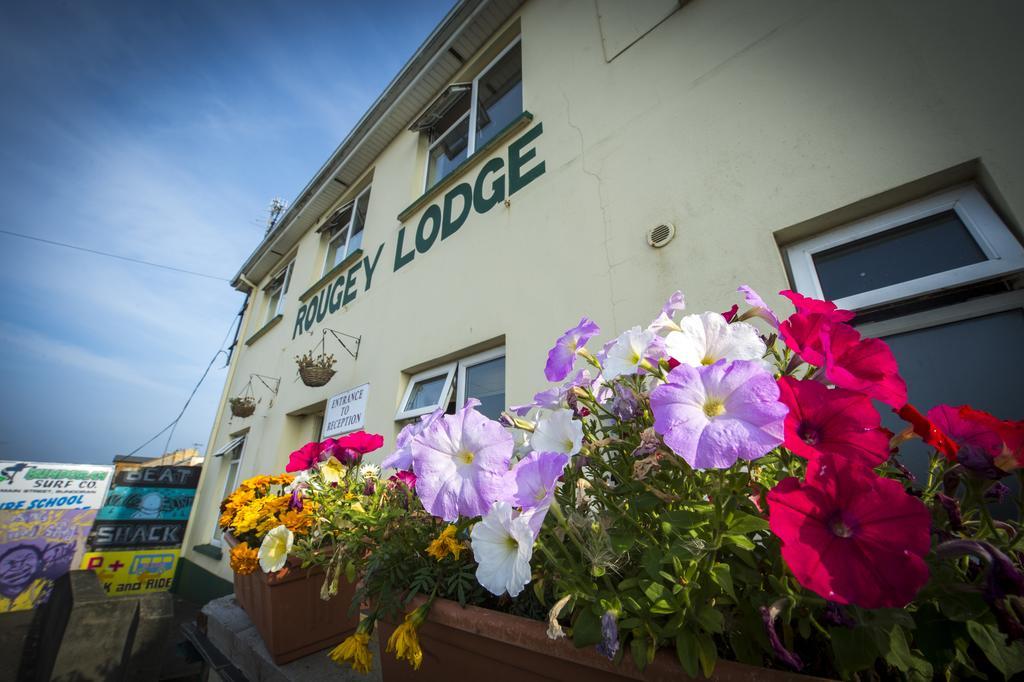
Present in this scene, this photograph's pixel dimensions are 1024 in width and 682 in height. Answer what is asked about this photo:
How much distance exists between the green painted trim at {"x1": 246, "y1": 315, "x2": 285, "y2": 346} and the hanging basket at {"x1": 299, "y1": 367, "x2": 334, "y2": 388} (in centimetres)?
275

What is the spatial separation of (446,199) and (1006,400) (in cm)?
330

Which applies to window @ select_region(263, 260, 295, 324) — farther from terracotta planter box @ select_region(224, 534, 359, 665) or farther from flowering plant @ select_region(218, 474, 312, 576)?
terracotta planter box @ select_region(224, 534, 359, 665)

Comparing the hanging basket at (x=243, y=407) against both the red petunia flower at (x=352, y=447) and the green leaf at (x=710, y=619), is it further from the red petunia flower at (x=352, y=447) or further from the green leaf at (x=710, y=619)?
the green leaf at (x=710, y=619)

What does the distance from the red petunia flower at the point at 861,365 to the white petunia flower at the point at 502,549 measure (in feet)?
1.75

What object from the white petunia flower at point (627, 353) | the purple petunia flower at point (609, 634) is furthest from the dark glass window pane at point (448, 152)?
the purple petunia flower at point (609, 634)

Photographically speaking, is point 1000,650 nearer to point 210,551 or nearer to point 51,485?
point 210,551

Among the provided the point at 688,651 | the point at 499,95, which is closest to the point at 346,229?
the point at 499,95

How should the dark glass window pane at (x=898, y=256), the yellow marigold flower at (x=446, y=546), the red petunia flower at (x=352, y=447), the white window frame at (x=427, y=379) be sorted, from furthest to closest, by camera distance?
the white window frame at (x=427, y=379)
the red petunia flower at (x=352, y=447)
the dark glass window pane at (x=898, y=256)
the yellow marigold flower at (x=446, y=546)

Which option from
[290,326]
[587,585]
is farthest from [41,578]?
[587,585]

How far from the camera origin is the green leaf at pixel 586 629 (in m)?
0.61

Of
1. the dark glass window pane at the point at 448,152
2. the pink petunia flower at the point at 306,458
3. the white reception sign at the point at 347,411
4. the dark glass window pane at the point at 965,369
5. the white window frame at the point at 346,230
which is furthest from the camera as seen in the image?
the white window frame at the point at 346,230

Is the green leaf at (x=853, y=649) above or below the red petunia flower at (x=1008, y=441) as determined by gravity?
below

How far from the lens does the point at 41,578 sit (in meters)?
4.80

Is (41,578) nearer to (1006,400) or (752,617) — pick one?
(752,617)
